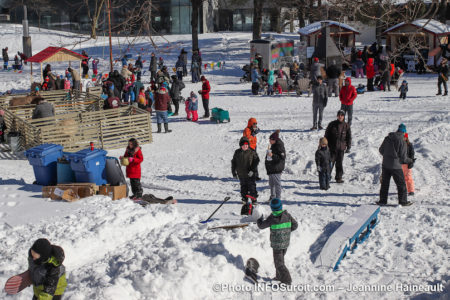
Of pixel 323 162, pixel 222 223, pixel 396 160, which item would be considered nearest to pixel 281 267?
pixel 222 223

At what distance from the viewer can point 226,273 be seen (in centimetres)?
776

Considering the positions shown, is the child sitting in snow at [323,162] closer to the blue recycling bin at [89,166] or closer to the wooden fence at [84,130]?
the blue recycling bin at [89,166]

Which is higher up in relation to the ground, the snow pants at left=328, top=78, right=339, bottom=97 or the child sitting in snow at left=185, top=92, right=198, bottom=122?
the snow pants at left=328, top=78, right=339, bottom=97

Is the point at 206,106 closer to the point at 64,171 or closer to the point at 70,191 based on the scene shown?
the point at 64,171

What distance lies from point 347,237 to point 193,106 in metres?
11.0

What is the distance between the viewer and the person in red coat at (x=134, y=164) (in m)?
11.1

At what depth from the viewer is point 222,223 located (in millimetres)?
9602

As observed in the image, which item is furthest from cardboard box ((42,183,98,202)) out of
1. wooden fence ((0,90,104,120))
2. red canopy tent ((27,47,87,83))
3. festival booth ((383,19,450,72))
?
festival booth ((383,19,450,72))

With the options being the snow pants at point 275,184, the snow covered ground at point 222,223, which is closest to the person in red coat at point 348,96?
the snow covered ground at point 222,223

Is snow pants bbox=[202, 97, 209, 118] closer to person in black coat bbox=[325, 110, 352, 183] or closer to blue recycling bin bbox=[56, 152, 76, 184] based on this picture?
person in black coat bbox=[325, 110, 352, 183]

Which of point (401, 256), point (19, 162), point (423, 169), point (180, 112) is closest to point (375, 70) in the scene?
point (180, 112)

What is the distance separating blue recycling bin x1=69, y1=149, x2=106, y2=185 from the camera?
11.5 meters

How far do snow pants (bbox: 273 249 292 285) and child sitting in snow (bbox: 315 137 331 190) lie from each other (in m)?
4.37

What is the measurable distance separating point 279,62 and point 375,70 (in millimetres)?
7047
